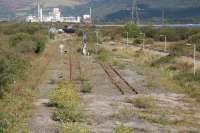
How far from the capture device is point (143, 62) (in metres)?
43.0

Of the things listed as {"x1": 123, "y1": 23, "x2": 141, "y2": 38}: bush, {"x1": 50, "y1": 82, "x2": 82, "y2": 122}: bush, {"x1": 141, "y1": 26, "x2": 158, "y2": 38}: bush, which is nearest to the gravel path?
{"x1": 50, "y1": 82, "x2": 82, "y2": 122}: bush

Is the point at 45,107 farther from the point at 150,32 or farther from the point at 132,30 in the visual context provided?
the point at 150,32

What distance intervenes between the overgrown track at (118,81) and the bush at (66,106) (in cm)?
358

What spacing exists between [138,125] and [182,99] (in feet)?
18.8

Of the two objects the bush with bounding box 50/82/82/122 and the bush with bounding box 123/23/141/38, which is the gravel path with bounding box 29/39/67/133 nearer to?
the bush with bounding box 50/82/82/122

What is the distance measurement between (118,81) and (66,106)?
10369 millimetres

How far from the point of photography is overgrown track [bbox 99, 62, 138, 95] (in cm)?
2572

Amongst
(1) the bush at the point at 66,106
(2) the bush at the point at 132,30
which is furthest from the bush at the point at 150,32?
(1) the bush at the point at 66,106

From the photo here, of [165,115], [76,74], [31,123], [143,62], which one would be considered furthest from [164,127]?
[143,62]

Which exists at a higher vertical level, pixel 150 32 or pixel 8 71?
pixel 8 71

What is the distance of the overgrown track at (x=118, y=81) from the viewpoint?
1013 inches

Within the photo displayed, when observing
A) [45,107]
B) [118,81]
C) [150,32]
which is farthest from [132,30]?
[45,107]

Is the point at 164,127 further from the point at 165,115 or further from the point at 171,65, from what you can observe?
→ the point at 171,65

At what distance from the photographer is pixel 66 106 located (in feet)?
64.0
